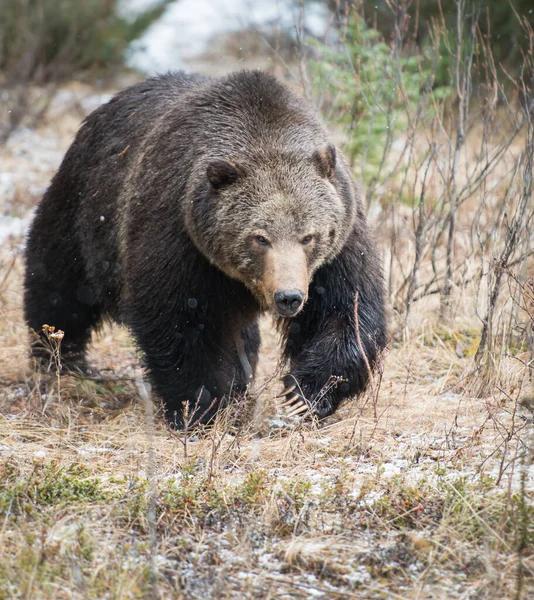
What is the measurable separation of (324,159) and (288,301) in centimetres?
98

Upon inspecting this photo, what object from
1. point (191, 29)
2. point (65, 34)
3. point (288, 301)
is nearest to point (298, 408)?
point (288, 301)

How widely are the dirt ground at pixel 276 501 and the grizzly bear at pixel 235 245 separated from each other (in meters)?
0.36

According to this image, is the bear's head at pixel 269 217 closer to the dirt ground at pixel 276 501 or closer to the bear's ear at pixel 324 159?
the bear's ear at pixel 324 159

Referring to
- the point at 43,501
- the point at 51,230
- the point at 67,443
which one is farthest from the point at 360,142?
the point at 43,501

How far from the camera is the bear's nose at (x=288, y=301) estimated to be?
4.24m

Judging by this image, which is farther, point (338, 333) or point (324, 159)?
point (338, 333)

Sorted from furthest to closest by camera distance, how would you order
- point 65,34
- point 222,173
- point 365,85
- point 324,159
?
point 65,34, point 365,85, point 324,159, point 222,173


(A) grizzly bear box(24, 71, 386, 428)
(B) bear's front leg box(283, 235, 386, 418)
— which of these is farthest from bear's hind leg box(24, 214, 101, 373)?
(B) bear's front leg box(283, 235, 386, 418)

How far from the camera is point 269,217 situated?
4.54m

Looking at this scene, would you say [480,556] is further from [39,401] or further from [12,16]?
[12,16]

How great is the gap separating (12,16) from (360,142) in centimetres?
953

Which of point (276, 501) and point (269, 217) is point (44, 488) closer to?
point (276, 501)

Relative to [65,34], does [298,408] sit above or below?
below

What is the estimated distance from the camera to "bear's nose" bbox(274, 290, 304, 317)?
4.24m
